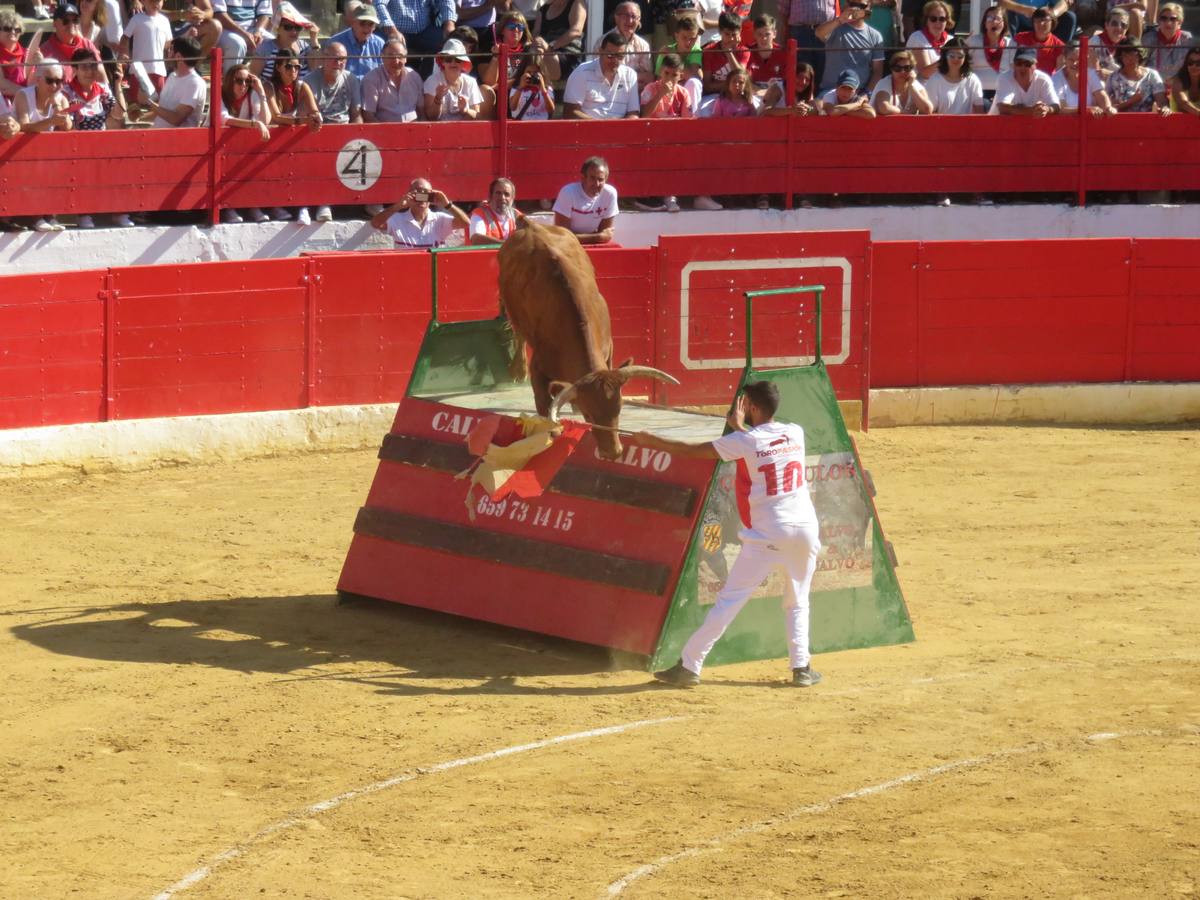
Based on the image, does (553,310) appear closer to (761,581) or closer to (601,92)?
(761,581)

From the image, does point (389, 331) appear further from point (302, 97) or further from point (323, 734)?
point (323, 734)

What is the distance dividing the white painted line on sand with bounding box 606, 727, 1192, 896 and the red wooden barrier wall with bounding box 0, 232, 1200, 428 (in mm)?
7784

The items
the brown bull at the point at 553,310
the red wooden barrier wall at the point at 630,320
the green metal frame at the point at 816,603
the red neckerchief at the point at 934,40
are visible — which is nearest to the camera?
the green metal frame at the point at 816,603

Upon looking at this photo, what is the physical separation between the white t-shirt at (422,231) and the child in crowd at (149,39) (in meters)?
2.49

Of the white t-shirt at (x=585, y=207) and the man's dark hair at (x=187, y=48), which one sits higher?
the man's dark hair at (x=187, y=48)

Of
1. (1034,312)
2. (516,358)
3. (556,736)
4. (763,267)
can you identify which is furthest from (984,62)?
(556,736)

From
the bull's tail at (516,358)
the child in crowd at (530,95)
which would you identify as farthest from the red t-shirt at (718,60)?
the bull's tail at (516,358)

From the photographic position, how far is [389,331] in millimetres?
15461

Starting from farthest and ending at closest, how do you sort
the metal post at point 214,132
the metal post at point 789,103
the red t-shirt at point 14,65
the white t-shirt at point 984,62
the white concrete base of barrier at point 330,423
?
the white t-shirt at point 984,62
the metal post at point 789,103
the metal post at point 214,132
the red t-shirt at point 14,65
the white concrete base of barrier at point 330,423

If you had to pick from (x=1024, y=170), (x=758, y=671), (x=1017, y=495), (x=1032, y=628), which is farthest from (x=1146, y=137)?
(x=758, y=671)

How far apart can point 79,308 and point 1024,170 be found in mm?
9446

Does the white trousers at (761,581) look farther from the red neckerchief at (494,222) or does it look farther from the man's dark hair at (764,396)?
the red neckerchief at (494,222)

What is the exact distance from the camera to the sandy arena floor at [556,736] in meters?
7.07

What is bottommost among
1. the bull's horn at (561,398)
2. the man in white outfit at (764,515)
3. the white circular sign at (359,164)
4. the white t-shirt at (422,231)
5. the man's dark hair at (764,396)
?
the man in white outfit at (764,515)
